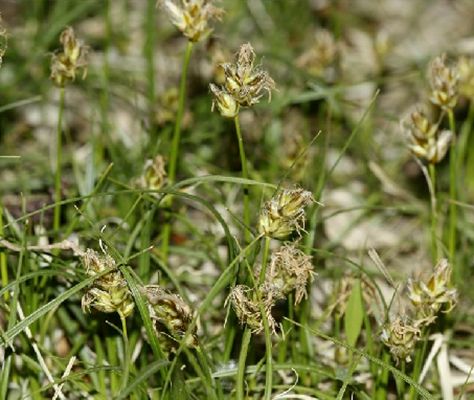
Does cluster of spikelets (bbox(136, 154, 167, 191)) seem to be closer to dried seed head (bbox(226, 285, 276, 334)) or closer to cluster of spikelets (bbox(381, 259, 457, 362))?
dried seed head (bbox(226, 285, 276, 334))

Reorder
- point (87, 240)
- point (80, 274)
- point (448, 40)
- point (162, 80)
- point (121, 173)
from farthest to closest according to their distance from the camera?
point (448, 40) → point (162, 80) → point (121, 173) → point (87, 240) → point (80, 274)

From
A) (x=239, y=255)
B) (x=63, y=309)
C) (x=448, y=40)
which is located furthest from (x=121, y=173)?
(x=448, y=40)

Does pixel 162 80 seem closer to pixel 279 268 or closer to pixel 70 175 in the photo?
pixel 70 175

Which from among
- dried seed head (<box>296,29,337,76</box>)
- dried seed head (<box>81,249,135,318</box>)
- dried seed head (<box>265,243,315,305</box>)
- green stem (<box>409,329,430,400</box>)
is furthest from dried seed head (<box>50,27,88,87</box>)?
dried seed head (<box>296,29,337,76</box>)

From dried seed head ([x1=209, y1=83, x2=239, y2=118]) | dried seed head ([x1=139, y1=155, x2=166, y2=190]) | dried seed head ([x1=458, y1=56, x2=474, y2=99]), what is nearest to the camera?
dried seed head ([x1=209, y1=83, x2=239, y2=118])

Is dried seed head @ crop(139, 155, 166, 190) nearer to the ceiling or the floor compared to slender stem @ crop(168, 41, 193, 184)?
nearer to the floor

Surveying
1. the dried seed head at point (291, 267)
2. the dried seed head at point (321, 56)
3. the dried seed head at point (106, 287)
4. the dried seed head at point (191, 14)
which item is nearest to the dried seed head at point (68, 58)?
the dried seed head at point (191, 14)

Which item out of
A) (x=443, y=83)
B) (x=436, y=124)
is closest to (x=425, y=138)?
(x=436, y=124)

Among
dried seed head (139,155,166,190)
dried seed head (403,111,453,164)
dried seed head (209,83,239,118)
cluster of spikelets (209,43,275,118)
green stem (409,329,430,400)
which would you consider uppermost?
cluster of spikelets (209,43,275,118)

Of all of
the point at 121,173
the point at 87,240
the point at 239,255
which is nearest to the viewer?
the point at 239,255
